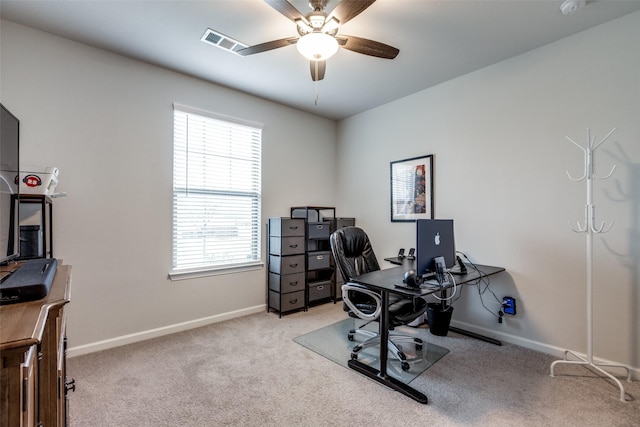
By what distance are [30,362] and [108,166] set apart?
2.43m

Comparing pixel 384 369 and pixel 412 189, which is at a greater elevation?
pixel 412 189

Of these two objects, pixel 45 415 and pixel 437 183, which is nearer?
pixel 45 415

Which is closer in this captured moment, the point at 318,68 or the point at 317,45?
the point at 317,45

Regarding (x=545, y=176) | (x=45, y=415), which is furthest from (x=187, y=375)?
(x=545, y=176)

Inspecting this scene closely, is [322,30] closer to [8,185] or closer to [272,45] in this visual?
[272,45]

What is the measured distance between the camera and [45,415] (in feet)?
3.32

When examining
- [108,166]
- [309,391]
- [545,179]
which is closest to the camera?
[309,391]

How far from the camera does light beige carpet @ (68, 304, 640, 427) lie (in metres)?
1.79

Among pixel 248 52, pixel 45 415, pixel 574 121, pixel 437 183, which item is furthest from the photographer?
pixel 437 183

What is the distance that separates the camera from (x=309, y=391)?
207cm

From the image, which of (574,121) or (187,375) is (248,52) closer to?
(187,375)

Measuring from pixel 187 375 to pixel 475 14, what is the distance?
354 cm

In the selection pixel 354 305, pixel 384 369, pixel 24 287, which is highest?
pixel 24 287

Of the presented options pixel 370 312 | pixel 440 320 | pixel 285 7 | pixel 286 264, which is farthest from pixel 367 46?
pixel 440 320
